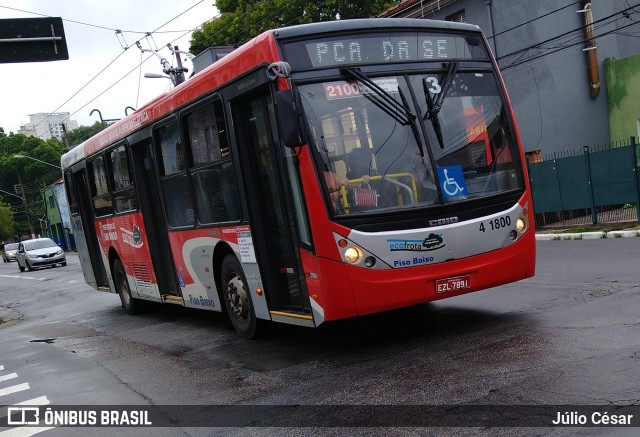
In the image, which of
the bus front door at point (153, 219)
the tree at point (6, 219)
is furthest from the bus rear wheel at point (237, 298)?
the tree at point (6, 219)

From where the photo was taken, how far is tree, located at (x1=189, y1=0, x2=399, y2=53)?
1465 inches

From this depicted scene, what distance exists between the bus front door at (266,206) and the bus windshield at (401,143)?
718 millimetres

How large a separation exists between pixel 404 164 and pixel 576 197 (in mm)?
13842

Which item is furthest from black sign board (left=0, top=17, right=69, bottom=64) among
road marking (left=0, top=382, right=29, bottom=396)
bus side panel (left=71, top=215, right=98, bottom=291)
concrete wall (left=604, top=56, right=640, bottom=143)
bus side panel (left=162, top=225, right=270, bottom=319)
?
concrete wall (left=604, top=56, right=640, bottom=143)

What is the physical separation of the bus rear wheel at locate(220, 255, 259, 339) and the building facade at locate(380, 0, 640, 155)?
20.1 m

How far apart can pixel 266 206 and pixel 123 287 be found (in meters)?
7.10

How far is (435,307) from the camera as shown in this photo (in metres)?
9.36

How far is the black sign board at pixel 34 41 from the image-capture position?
12633mm

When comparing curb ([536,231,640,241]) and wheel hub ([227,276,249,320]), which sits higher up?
wheel hub ([227,276,249,320])

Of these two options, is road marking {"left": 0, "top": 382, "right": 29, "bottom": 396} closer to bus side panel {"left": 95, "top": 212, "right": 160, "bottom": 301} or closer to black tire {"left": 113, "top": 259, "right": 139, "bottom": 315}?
bus side panel {"left": 95, "top": 212, "right": 160, "bottom": 301}

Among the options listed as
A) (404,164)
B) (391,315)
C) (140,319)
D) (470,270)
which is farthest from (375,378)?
(140,319)

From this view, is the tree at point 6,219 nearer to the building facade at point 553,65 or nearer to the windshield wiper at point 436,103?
the building facade at point 553,65

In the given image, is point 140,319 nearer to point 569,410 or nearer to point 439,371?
point 439,371

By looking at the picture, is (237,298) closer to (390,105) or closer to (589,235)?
(390,105)
